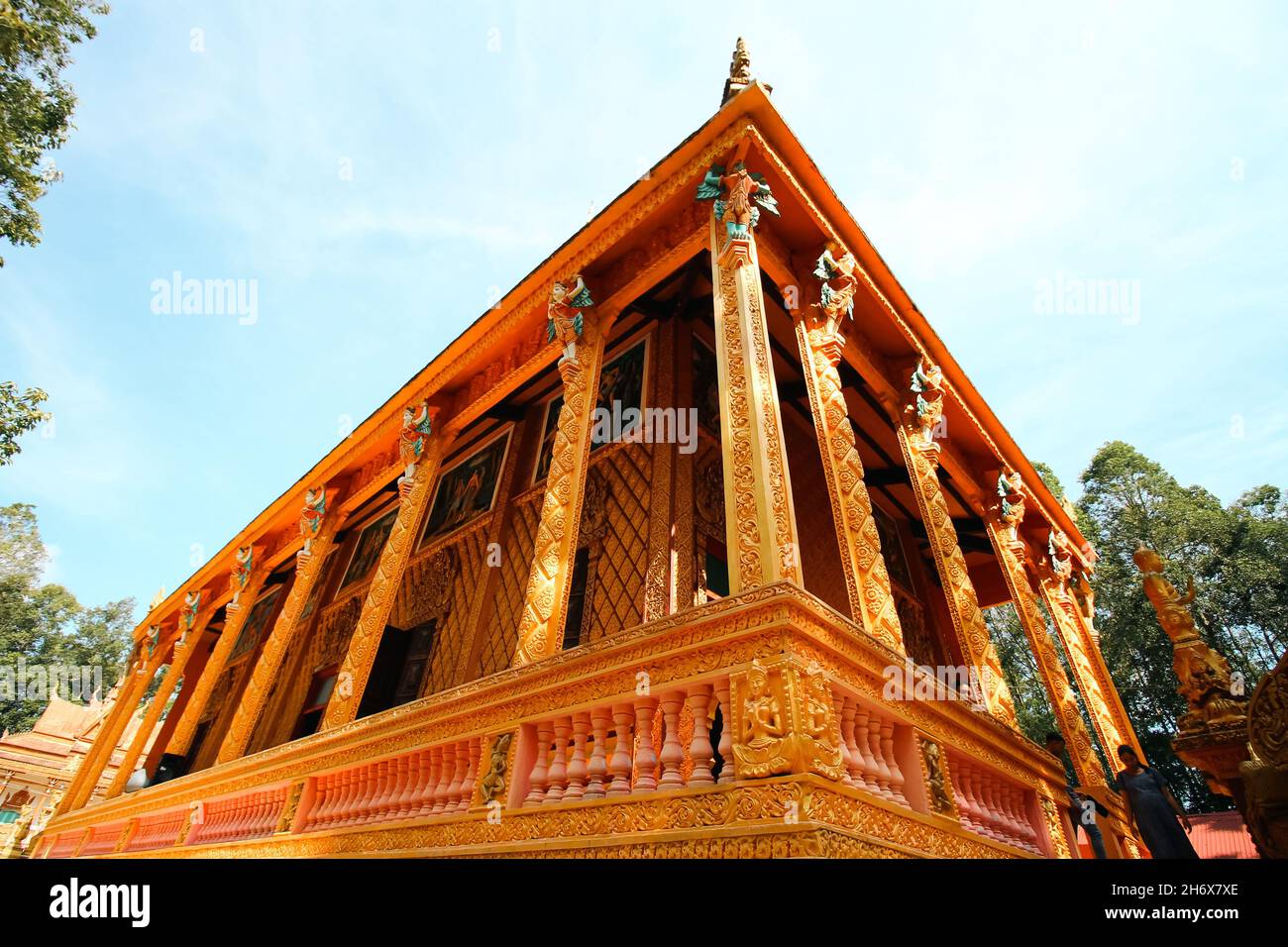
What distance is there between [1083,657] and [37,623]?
48.1 meters

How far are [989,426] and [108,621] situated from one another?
48.6 meters

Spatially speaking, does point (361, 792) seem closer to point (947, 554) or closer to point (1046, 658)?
point (947, 554)

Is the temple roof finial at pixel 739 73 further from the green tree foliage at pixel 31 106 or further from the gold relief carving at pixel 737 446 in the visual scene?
the green tree foliage at pixel 31 106

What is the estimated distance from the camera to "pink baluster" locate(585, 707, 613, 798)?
332 centimetres

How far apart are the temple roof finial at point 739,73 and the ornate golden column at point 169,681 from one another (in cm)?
1234

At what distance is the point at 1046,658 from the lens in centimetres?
746

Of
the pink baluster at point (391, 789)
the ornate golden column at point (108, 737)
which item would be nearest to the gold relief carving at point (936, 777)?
the pink baluster at point (391, 789)

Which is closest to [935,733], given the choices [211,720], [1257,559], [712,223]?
[712,223]

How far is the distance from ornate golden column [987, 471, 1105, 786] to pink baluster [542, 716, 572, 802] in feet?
19.8

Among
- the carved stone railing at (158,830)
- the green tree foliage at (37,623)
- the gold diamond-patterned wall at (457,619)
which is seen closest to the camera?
the carved stone railing at (158,830)

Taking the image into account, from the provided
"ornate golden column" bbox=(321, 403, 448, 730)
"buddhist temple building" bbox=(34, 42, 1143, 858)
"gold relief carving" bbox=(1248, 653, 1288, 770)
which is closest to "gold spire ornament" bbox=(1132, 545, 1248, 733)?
"buddhist temple building" bbox=(34, 42, 1143, 858)

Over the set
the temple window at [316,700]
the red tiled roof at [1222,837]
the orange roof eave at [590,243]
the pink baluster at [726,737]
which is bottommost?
the pink baluster at [726,737]

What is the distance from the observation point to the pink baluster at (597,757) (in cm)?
332
